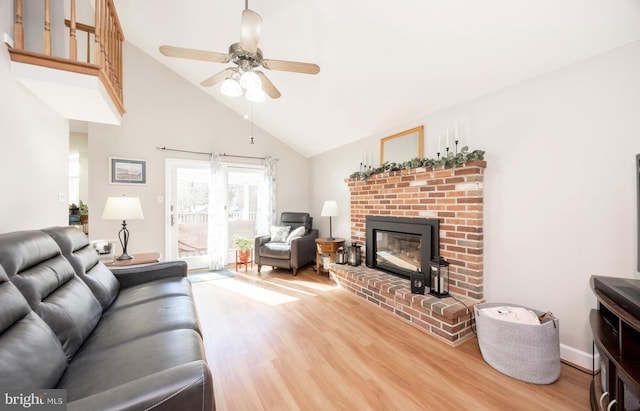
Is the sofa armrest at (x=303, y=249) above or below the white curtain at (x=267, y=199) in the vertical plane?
below

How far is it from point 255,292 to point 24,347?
99.4 inches

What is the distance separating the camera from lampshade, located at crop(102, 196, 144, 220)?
103 inches

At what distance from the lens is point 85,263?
1744mm

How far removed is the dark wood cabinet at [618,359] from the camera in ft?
3.32

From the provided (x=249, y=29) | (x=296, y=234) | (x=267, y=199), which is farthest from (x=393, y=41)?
(x=267, y=199)

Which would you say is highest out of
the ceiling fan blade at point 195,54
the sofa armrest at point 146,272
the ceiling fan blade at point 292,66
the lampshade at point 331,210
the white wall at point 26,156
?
the ceiling fan blade at point 195,54

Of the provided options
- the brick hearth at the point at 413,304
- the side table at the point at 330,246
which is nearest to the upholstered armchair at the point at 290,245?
the side table at the point at 330,246

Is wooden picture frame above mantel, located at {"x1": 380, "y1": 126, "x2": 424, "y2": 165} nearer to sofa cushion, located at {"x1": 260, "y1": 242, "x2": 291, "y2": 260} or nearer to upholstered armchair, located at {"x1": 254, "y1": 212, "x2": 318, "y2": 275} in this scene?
upholstered armchair, located at {"x1": 254, "y1": 212, "x2": 318, "y2": 275}

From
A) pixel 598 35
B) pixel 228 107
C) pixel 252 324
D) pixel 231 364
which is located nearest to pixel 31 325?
pixel 231 364

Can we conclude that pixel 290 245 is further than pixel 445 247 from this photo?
Yes

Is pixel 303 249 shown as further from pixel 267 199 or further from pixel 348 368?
pixel 348 368

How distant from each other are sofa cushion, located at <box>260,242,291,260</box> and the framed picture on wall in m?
2.16

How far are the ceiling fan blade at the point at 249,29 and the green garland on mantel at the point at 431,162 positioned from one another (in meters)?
1.93

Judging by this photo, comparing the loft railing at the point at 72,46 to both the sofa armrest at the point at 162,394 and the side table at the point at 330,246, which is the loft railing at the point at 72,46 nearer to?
the sofa armrest at the point at 162,394
